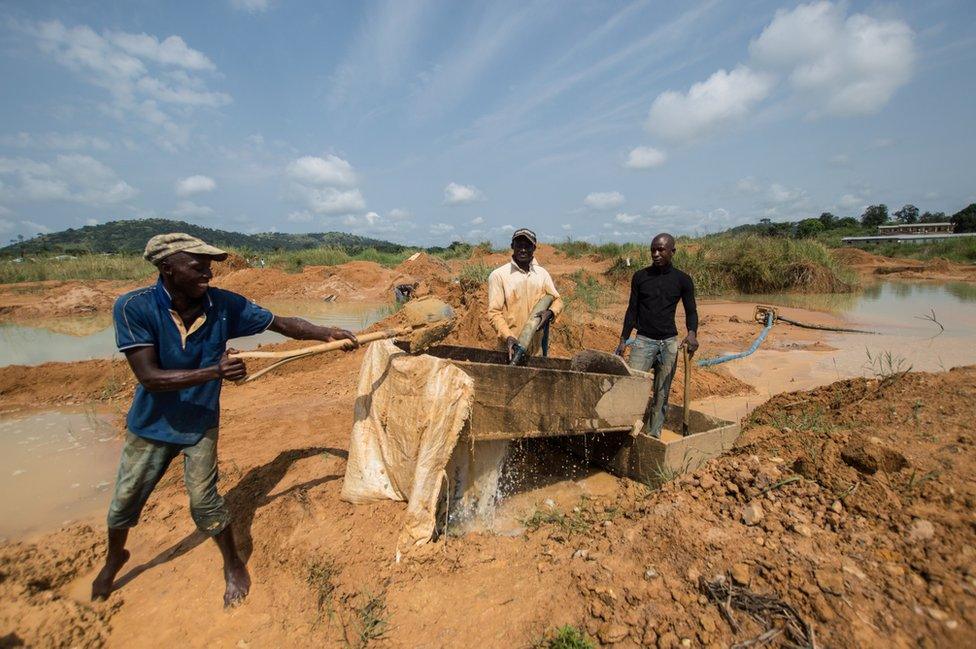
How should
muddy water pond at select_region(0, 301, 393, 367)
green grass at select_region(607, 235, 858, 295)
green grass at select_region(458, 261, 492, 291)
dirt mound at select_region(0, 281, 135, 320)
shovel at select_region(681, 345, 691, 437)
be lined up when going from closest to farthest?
shovel at select_region(681, 345, 691, 437), muddy water pond at select_region(0, 301, 393, 367), green grass at select_region(458, 261, 492, 291), dirt mound at select_region(0, 281, 135, 320), green grass at select_region(607, 235, 858, 295)

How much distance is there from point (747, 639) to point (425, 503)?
162cm

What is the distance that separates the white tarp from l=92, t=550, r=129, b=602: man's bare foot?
1223 mm

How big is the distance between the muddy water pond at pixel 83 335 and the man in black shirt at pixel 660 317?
6.96 meters

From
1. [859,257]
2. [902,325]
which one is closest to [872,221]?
[859,257]

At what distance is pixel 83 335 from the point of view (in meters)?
10.6

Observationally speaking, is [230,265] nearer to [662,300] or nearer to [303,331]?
[303,331]

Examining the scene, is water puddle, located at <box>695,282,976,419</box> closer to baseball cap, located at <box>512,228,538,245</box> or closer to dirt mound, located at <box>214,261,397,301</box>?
baseball cap, located at <box>512,228,538,245</box>

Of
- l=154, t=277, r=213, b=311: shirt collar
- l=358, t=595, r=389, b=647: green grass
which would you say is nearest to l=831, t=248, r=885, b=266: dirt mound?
l=358, t=595, r=389, b=647: green grass

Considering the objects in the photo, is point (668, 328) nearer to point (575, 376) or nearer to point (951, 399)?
point (575, 376)

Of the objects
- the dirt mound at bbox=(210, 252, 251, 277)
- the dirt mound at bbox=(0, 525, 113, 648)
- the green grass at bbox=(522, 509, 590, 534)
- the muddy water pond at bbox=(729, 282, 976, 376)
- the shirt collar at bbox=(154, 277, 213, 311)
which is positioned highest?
the dirt mound at bbox=(210, 252, 251, 277)

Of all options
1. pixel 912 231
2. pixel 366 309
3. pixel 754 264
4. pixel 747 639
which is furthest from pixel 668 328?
pixel 912 231

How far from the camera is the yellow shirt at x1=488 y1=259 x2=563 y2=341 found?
13.1ft

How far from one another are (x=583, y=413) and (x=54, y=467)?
471 cm

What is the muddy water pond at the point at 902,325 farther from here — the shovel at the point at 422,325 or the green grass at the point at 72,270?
the green grass at the point at 72,270
